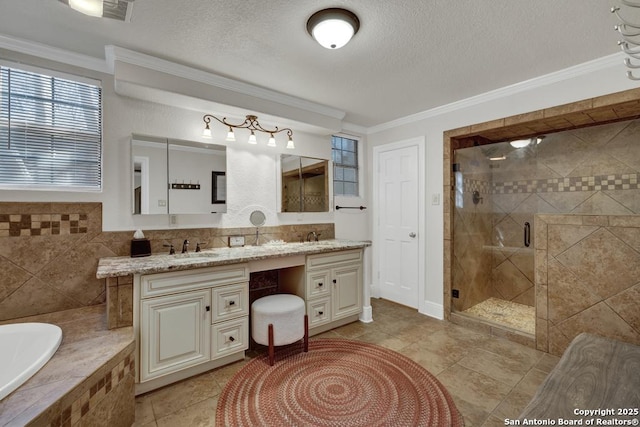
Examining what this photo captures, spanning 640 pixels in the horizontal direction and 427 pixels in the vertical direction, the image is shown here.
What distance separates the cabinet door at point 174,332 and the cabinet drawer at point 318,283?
37.9 inches

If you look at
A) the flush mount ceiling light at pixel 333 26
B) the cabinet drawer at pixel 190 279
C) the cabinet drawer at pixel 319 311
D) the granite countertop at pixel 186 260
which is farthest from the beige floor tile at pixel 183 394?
the flush mount ceiling light at pixel 333 26

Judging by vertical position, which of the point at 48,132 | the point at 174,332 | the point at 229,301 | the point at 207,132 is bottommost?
the point at 174,332

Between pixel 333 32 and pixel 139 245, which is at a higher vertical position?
pixel 333 32

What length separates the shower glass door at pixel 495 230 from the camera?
3363mm

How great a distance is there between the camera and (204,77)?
246 centimetres

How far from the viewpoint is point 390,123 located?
151 inches

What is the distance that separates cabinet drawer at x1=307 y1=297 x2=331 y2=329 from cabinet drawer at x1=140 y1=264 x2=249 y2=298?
779 millimetres

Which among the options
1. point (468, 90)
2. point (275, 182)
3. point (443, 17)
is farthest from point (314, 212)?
point (443, 17)

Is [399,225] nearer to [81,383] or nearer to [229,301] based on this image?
[229,301]

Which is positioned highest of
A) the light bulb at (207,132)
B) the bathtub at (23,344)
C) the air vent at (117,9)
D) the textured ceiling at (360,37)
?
the textured ceiling at (360,37)

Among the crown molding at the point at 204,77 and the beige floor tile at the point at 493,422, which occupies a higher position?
the crown molding at the point at 204,77

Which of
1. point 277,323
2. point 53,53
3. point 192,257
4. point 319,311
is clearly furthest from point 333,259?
point 53,53

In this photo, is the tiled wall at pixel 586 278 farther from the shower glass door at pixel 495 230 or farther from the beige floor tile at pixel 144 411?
the beige floor tile at pixel 144 411

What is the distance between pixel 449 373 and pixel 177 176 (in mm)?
2837
